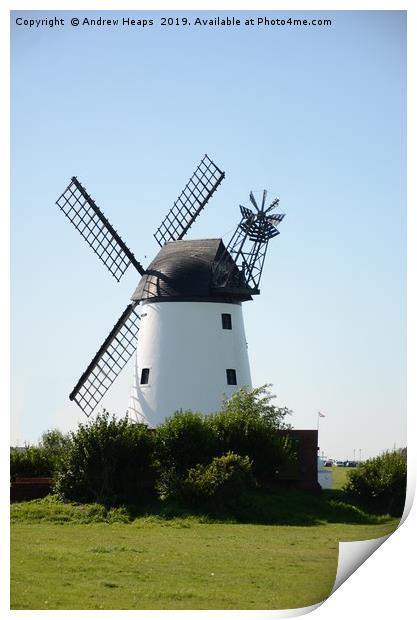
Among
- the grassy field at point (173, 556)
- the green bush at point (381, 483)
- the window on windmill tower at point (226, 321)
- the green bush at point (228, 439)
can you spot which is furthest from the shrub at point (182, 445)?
the window on windmill tower at point (226, 321)

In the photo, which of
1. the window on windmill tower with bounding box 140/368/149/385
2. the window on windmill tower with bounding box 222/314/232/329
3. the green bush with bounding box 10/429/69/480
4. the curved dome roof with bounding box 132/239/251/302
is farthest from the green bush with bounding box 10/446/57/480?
the window on windmill tower with bounding box 222/314/232/329

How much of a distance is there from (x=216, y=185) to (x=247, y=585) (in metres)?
22.6

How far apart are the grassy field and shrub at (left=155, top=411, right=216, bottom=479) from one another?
2.08 meters

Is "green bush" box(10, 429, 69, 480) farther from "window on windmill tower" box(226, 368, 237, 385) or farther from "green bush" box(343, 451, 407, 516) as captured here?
"green bush" box(343, 451, 407, 516)

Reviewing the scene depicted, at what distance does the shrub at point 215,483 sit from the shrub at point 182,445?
448 mm

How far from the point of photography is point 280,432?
35.2 m

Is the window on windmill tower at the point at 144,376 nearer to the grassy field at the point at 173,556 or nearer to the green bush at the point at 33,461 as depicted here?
the green bush at the point at 33,461

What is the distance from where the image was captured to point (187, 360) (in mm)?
38562

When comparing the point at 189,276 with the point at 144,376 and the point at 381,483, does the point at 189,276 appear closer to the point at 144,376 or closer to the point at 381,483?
the point at 144,376

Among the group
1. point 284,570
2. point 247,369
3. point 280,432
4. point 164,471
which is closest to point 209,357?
point 247,369

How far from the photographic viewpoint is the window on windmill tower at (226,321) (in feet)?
129

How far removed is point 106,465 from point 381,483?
284 inches

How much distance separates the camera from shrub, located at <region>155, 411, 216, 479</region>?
31922 millimetres

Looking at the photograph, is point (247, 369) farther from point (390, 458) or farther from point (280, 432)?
point (390, 458)
